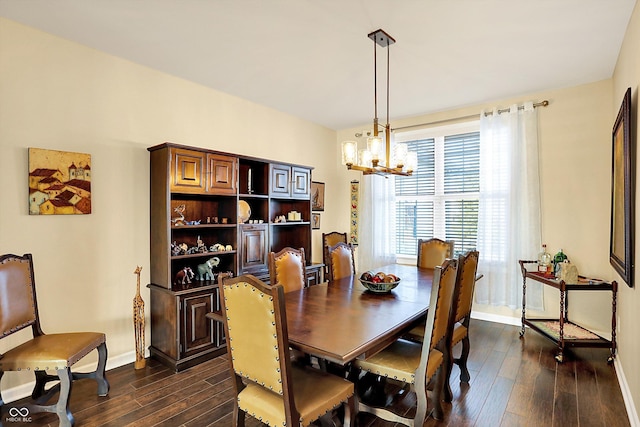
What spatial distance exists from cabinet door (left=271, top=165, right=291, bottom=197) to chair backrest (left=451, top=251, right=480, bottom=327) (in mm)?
2300

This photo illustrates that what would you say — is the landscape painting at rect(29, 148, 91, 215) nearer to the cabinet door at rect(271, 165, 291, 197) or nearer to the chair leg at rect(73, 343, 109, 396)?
the chair leg at rect(73, 343, 109, 396)

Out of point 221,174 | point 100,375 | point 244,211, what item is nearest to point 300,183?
point 244,211

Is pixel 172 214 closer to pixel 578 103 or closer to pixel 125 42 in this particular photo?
pixel 125 42

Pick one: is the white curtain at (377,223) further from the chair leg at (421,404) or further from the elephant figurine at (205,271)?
the chair leg at (421,404)

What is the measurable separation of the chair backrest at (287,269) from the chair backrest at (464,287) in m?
1.32

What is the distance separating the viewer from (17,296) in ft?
7.48

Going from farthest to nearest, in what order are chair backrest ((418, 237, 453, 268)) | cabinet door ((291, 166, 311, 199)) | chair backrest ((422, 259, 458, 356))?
1. cabinet door ((291, 166, 311, 199))
2. chair backrest ((418, 237, 453, 268))
3. chair backrest ((422, 259, 458, 356))

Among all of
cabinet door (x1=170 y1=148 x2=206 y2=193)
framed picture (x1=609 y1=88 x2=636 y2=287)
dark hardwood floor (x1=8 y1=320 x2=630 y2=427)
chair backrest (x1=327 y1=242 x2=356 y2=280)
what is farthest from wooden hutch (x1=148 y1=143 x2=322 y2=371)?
framed picture (x1=609 y1=88 x2=636 y2=287)

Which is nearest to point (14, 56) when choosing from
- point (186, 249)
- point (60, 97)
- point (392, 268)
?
point (60, 97)

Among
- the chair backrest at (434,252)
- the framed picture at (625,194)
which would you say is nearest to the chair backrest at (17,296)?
the chair backrest at (434,252)

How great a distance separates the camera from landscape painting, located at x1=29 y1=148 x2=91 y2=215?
2.52 meters

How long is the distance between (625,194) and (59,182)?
4.21 m

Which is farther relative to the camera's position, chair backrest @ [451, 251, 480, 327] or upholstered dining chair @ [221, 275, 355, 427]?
chair backrest @ [451, 251, 480, 327]

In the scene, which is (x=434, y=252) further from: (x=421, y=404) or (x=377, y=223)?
(x=421, y=404)
